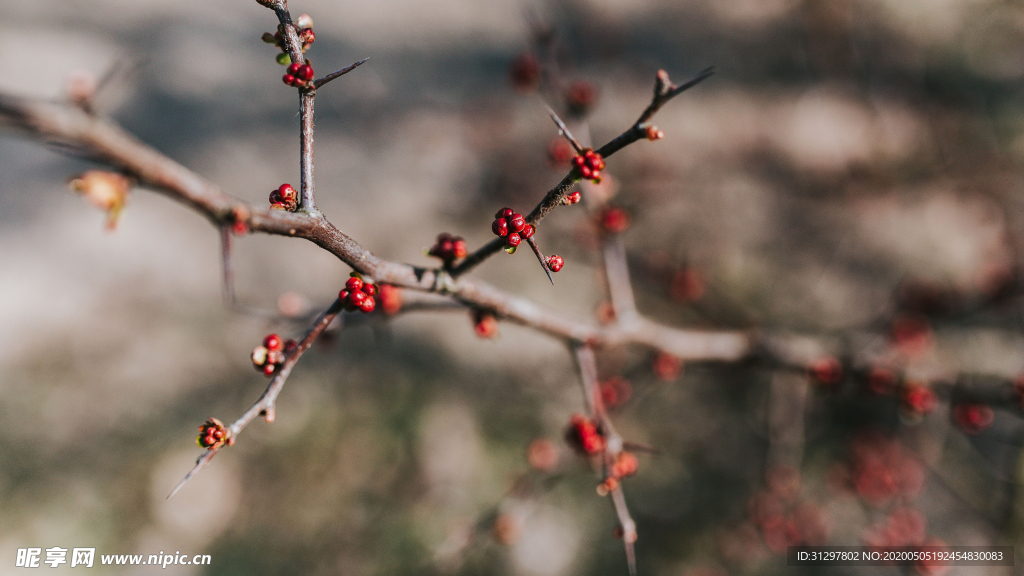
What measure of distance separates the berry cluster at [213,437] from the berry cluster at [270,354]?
0.18 metres

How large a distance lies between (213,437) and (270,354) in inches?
9.7

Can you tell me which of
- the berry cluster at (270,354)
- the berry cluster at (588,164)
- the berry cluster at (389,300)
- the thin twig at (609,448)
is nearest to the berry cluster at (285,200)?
the berry cluster at (270,354)

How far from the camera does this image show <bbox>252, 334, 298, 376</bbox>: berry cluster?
4.29ft

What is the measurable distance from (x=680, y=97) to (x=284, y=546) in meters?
5.83

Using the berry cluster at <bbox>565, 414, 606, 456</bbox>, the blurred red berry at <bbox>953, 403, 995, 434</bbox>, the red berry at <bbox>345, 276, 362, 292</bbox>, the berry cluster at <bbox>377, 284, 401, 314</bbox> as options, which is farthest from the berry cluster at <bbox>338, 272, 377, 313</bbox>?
the blurred red berry at <bbox>953, 403, 995, 434</bbox>

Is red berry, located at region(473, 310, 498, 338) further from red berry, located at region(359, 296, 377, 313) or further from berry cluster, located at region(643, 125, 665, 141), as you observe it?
berry cluster, located at region(643, 125, 665, 141)

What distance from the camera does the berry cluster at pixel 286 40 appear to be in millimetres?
1156

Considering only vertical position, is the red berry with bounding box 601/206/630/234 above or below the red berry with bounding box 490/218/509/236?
above

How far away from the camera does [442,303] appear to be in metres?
2.01

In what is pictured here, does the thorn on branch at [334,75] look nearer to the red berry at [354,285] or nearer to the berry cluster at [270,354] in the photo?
the red berry at [354,285]

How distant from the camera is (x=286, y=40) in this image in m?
1.16

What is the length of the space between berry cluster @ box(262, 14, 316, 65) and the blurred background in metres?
3.14

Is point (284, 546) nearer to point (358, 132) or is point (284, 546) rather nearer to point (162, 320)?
point (162, 320)

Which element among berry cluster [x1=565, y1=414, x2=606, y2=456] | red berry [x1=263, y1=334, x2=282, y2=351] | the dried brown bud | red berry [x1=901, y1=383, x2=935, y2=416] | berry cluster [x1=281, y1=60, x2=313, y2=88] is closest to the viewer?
the dried brown bud
